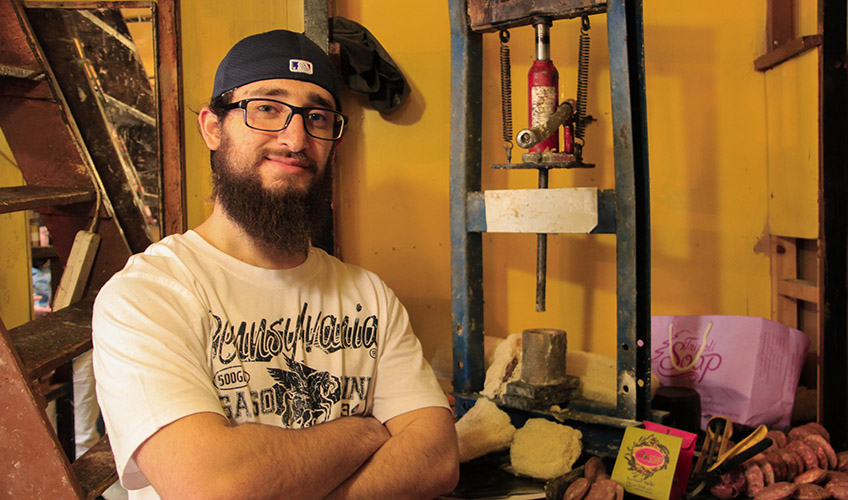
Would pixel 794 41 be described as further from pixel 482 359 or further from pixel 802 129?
pixel 482 359

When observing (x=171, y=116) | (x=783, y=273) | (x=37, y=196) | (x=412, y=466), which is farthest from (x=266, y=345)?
(x=783, y=273)

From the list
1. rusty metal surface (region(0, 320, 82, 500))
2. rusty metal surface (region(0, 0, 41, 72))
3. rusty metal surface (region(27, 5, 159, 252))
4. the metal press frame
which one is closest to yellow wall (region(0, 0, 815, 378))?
rusty metal surface (region(27, 5, 159, 252))

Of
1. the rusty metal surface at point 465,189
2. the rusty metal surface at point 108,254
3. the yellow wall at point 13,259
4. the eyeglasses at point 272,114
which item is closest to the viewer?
the eyeglasses at point 272,114

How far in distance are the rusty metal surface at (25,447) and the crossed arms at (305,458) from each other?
1.11ft

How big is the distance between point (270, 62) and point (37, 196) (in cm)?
77

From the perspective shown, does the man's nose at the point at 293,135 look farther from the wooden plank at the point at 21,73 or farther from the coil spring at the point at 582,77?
the wooden plank at the point at 21,73

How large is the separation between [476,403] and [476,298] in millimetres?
275

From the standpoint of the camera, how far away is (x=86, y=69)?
6.92 ft

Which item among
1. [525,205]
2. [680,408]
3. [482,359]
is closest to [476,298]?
[482,359]

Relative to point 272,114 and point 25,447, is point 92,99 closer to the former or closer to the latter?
point 272,114

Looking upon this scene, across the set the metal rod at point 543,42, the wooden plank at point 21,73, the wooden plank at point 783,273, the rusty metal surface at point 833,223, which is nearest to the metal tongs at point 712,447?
the rusty metal surface at point 833,223

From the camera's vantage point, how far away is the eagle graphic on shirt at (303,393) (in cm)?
121

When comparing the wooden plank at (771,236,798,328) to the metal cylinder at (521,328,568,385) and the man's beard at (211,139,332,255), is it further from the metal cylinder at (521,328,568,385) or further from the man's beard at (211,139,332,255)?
the man's beard at (211,139,332,255)

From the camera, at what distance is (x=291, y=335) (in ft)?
4.11
